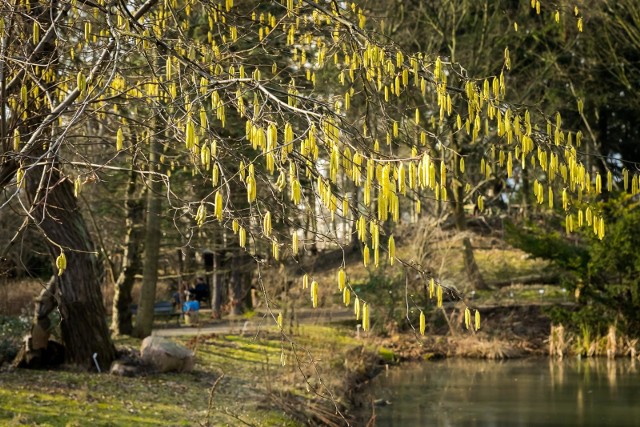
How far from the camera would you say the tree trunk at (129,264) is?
1762cm

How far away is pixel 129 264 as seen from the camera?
719 inches

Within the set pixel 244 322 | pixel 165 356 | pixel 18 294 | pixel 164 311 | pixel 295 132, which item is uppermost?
pixel 295 132

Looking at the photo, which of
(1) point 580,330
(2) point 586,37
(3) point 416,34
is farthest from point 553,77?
(1) point 580,330

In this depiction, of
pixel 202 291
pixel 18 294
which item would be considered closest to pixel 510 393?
pixel 18 294

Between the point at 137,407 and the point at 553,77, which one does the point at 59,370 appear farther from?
the point at 553,77

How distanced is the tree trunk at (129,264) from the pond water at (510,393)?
5.02 meters

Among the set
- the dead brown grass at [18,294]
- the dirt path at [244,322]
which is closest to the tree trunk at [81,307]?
the dead brown grass at [18,294]

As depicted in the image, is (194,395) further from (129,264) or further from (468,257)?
(468,257)

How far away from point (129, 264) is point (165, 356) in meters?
5.06

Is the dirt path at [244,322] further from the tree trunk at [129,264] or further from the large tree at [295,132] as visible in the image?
the large tree at [295,132]

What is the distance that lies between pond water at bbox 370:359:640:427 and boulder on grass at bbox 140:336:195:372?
3094 millimetres

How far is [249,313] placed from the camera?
80.2 ft

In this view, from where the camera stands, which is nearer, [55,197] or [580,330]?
[55,197]

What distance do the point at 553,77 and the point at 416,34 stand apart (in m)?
4.76
